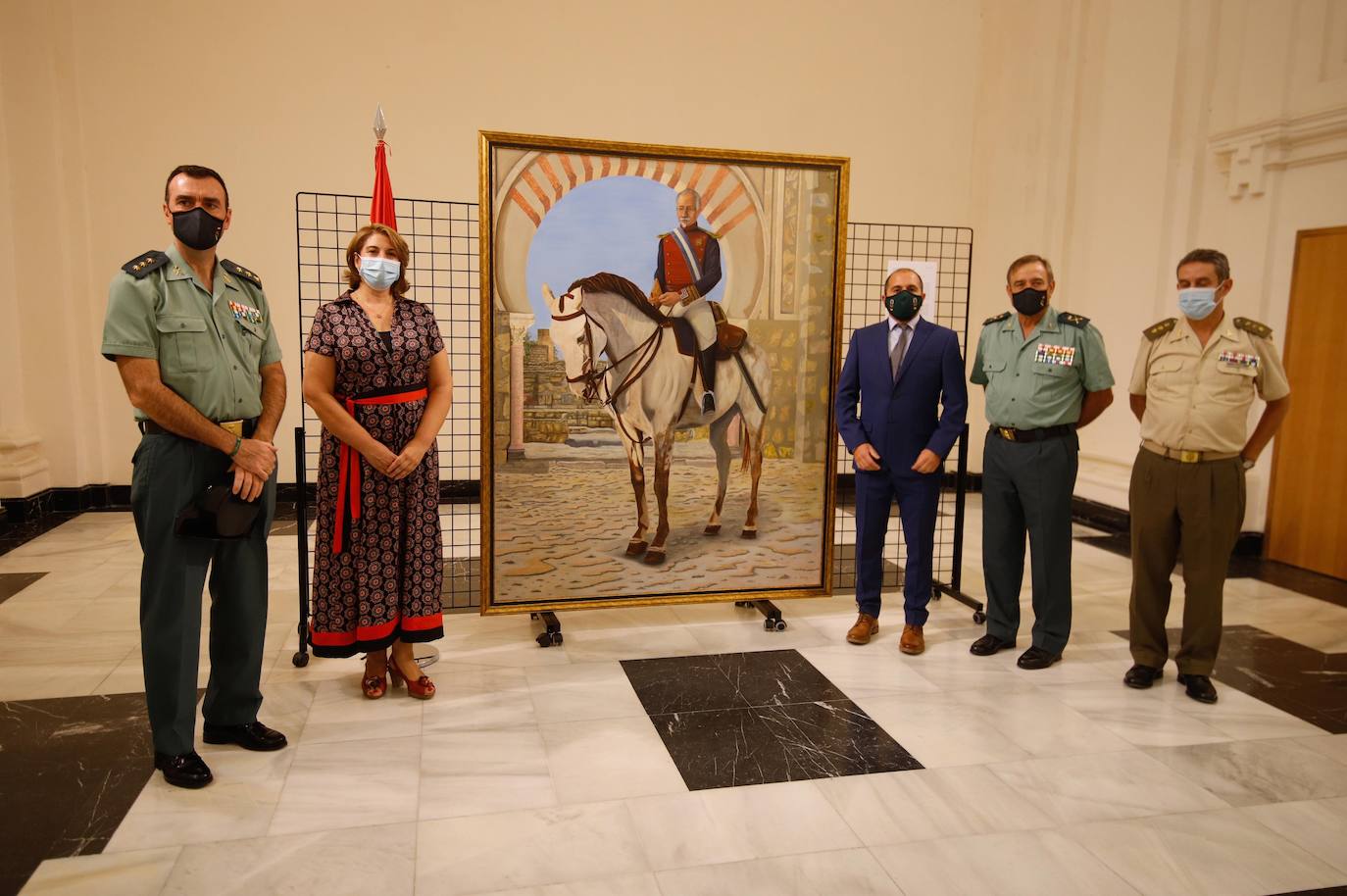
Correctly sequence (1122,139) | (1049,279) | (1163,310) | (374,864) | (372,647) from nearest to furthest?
(374,864)
(372,647)
(1049,279)
(1163,310)
(1122,139)

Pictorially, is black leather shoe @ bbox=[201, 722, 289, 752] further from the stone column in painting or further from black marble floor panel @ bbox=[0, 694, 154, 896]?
the stone column in painting

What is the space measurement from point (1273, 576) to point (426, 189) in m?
6.78

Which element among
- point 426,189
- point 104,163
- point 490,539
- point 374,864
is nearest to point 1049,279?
point 490,539

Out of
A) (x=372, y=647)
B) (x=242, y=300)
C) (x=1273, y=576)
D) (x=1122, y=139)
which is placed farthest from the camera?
(x=1122, y=139)

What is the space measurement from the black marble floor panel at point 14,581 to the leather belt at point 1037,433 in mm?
5145

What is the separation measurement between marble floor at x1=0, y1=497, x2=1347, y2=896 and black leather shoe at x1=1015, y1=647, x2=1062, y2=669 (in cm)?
→ 9

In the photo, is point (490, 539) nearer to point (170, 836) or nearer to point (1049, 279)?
point (170, 836)

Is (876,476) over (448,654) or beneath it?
over

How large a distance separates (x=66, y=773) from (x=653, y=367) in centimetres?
274

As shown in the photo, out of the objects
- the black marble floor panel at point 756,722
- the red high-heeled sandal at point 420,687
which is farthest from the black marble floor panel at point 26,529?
the black marble floor panel at point 756,722

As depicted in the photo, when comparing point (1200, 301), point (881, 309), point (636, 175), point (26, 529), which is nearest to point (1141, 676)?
point (1200, 301)

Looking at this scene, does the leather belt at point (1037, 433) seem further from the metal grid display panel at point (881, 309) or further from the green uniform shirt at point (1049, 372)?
the metal grid display panel at point (881, 309)

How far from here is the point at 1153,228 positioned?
699cm

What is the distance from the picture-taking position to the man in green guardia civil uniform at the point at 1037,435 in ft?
13.3
